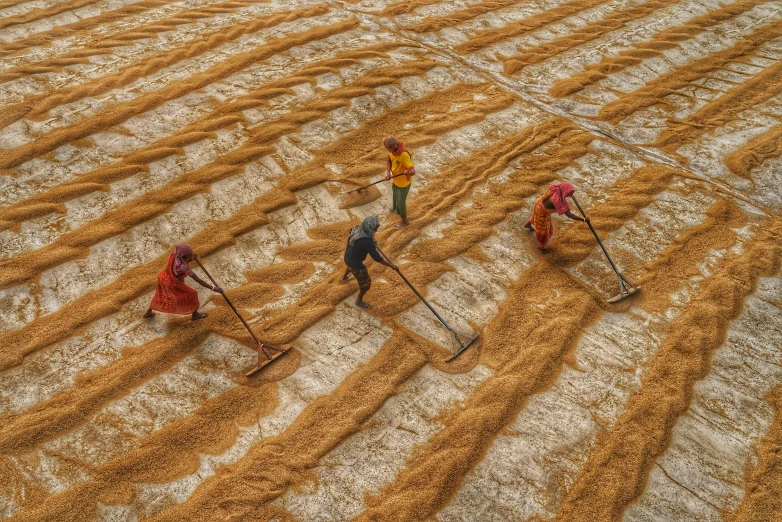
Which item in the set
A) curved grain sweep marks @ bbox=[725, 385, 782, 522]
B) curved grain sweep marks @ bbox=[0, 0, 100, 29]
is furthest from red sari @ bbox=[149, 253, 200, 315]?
curved grain sweep marks @ bbox=[0, 0, 100, 29]

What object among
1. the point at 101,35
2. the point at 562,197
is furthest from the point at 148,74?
the point at 562,197

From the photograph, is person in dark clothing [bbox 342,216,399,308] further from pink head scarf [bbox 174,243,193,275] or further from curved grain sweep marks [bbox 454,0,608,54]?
curved grain sweep marks [bbox 454,0,608,54]

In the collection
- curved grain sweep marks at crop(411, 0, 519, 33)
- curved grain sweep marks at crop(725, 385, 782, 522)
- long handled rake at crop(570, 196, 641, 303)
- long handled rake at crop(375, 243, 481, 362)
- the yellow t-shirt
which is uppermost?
curved grain sweep marks at crop(411, 0, 519, 33)

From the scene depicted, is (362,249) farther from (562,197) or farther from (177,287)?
(562,197)

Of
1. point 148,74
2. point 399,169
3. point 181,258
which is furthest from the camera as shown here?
point 148,74

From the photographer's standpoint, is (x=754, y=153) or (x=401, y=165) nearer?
(x=401, y=165)

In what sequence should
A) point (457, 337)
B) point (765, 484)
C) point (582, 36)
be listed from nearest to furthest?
point (765, 484), point (457, 337), point (582, 36)
